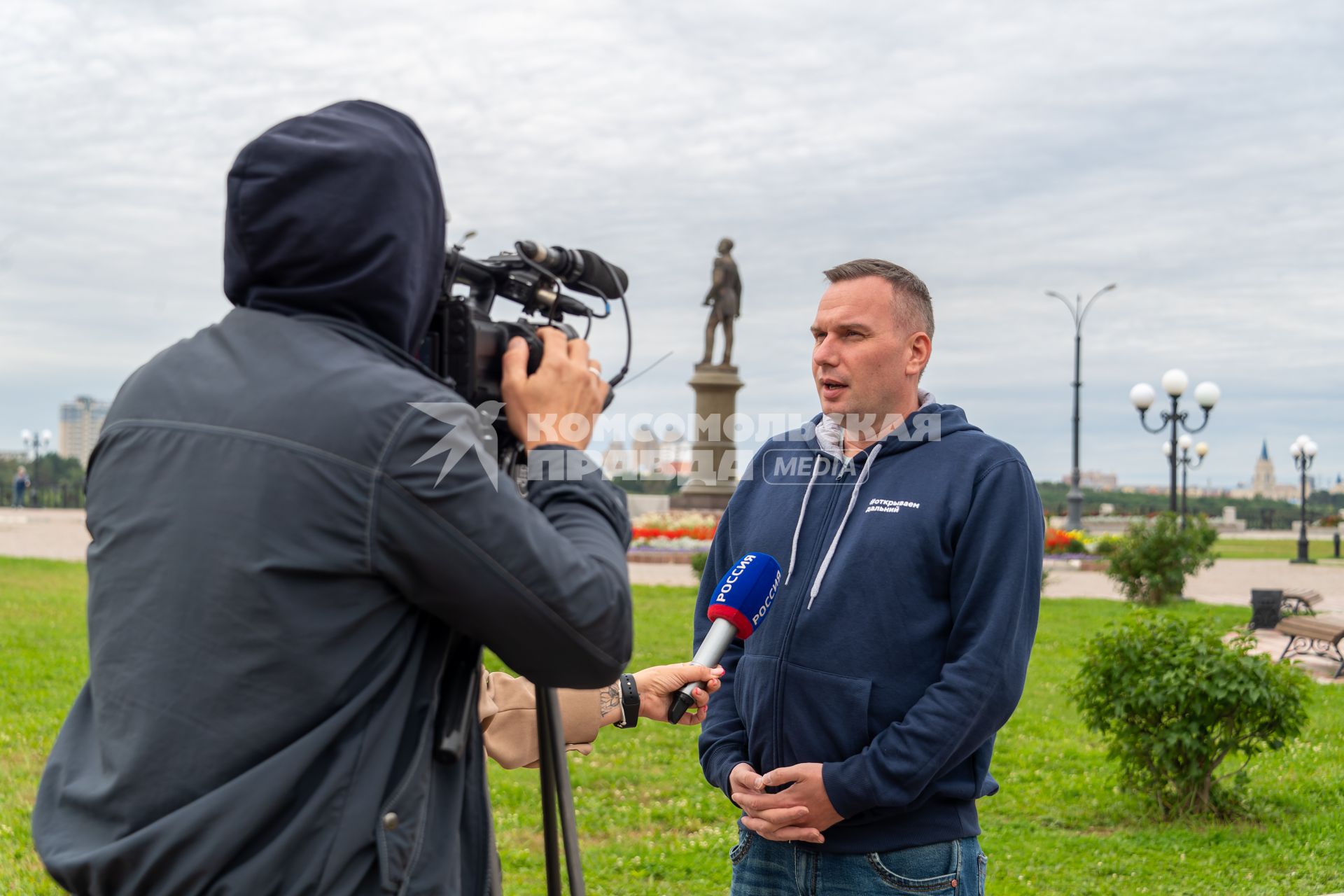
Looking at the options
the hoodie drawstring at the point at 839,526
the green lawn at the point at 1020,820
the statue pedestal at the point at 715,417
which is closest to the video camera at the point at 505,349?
the hoodie drawstring at the point at 839,526

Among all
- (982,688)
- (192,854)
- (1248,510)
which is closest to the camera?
(192,854)

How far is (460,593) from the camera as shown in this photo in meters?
1.45

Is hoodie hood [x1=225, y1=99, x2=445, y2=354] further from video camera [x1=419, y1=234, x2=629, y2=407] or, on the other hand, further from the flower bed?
the flower bed

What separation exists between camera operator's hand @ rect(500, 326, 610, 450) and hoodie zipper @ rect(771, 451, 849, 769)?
1204 mm

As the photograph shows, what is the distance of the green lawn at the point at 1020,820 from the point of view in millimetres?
5172

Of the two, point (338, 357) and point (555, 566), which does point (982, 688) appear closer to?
point (555, 566)

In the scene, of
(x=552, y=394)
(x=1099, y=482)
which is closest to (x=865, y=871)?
(x=552, y=394)

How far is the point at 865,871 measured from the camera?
254 cm

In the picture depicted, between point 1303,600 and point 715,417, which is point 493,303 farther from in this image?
point 715,417

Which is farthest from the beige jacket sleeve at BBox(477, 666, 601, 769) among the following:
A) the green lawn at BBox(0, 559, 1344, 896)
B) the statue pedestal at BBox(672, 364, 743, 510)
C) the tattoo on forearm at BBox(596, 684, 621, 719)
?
the statue pedestal at BBox(672, 364, 743, 510)

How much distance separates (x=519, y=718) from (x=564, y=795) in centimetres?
69

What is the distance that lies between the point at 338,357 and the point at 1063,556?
25.1 meters

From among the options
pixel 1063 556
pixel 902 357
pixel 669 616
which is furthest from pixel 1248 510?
pixel 902 357

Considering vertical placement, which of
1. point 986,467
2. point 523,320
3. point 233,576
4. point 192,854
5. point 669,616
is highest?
point 523,320
